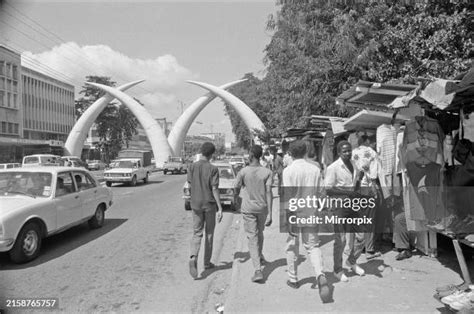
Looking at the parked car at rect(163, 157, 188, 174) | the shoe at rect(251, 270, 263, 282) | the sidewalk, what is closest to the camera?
the sidewalk

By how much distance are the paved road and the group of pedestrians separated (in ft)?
1.95

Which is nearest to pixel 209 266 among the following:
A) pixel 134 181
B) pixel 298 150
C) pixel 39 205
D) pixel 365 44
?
pixel 298 150

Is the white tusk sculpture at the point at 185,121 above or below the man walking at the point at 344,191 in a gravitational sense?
above

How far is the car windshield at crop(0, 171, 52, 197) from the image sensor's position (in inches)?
282

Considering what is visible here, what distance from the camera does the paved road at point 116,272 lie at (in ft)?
15.9

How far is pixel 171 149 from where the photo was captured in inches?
2397

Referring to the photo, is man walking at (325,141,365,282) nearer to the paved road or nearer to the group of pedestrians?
the group of pedestrians

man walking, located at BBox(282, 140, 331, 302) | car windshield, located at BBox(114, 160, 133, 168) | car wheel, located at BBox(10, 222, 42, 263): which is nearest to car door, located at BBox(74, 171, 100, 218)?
car wheel, located at BBox(10, 222, 42, 263)

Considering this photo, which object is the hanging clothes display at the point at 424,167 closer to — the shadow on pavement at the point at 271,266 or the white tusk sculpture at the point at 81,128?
the shadow on pavement at the point at 271,266

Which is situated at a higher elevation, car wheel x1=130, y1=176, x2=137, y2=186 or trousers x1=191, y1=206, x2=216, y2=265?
trousers x1=191, y1=206, x2=216, y2=265

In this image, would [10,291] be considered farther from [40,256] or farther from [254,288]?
[254,288]

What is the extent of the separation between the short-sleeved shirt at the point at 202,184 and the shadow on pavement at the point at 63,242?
9.70 feet

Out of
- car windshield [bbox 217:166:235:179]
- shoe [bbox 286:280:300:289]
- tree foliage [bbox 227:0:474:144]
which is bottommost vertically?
shoe [bbox 286:280:300:289]

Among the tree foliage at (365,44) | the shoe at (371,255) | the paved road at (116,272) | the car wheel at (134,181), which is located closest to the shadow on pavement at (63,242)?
the paved road at (116,272)
